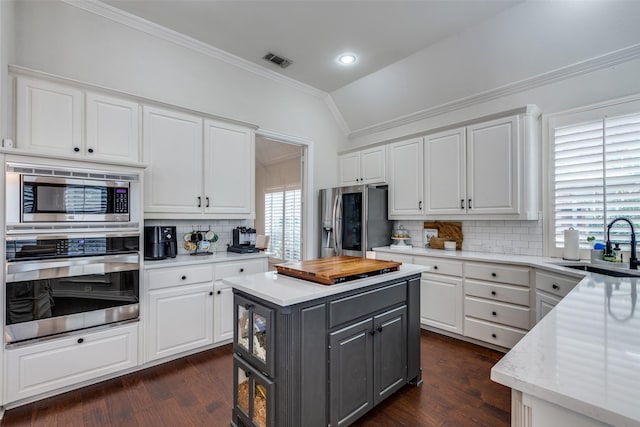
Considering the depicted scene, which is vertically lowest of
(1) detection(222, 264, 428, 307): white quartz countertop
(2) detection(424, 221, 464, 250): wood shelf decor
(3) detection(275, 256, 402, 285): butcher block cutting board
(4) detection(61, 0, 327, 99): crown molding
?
(1) detection(222, 264, 428, 307): white quartz countertop

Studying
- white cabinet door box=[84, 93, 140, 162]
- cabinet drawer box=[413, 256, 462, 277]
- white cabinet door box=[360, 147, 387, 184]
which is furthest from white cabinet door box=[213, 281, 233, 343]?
white cabinet door box=[360, 147, 387, 184]

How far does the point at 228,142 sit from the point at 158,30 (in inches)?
50.8

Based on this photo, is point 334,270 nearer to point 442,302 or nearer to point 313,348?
point 313,348

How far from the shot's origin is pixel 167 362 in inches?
108

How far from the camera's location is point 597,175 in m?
2.75

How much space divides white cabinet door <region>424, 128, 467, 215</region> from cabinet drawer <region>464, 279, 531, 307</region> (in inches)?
33.5

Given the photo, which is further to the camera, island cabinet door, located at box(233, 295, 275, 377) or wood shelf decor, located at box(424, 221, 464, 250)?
wood shelf decor, located at box(424, 221, 464, 250)

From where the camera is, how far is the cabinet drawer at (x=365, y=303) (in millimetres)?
1742

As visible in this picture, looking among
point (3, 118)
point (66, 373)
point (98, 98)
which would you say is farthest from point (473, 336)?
Result: point (3, 118)

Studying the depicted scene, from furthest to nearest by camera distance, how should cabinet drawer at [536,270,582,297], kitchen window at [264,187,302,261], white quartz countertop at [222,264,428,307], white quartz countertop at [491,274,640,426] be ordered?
kitchen window at [264,187,302,261]
cabinet drawer at [536,270,582,297]
white quartz countertop at [222,264,428,307]
white quartz countertop at [491,274,640,426]

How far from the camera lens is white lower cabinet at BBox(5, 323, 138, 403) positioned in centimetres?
206

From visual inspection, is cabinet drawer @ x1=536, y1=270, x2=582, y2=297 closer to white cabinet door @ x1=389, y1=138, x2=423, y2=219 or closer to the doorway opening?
white cabinet door @ x1=389, y1=138, x2=423, y2=219

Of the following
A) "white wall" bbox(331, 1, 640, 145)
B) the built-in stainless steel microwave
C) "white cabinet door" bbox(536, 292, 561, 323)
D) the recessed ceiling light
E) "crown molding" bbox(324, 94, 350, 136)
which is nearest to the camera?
the built-in stainless steel microwave

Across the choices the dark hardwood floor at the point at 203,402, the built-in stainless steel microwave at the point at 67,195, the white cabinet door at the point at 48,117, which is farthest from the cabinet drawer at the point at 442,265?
the white cabinet door at the point at 48,117
